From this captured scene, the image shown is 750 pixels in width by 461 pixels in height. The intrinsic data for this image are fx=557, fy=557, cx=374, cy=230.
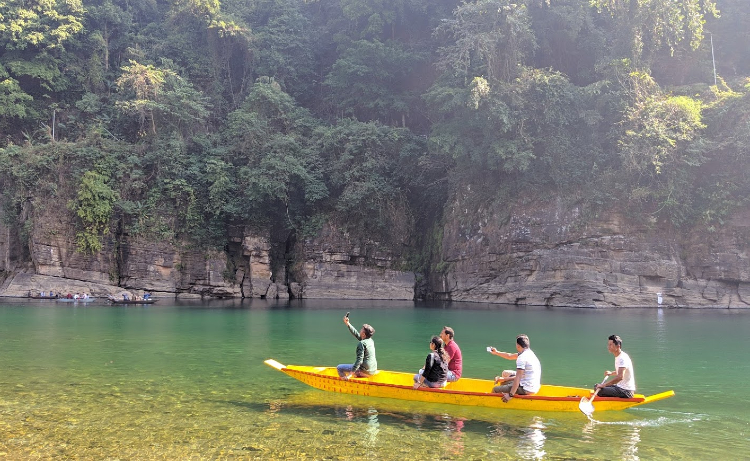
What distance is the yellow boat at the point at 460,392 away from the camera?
777 centimetres

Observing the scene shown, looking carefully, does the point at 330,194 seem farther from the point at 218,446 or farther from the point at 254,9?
the point at 218,446

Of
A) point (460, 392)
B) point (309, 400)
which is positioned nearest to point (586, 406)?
point (460, 392)

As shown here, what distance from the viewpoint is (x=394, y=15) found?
38250mm

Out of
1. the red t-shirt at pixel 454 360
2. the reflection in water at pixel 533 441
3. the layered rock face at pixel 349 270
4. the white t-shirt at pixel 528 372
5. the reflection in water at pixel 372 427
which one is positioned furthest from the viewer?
the layered rock face at pixel 349 270

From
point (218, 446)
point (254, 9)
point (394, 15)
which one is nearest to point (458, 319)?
point (218, 446)

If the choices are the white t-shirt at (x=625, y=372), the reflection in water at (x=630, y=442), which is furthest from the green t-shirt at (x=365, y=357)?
the reflection in water at (x=630, y=442)

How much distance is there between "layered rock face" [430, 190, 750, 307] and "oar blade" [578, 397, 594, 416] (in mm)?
21177

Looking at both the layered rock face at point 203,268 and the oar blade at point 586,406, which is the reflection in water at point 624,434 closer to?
the oar blade at point 586,406

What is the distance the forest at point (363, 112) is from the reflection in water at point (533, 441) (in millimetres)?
22765

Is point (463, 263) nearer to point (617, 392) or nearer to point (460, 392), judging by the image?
point (460, 392)

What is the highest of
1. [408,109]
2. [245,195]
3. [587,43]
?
[587,43]

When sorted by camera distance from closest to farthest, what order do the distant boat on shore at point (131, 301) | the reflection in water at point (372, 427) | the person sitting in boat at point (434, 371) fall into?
the reflection in water at point (372, 427) < the person sitting in boat at point (434, 371) < the distant boat on shore at point (131, 301)

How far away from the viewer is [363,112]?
127ft

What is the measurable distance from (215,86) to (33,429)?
3598 centimetres
